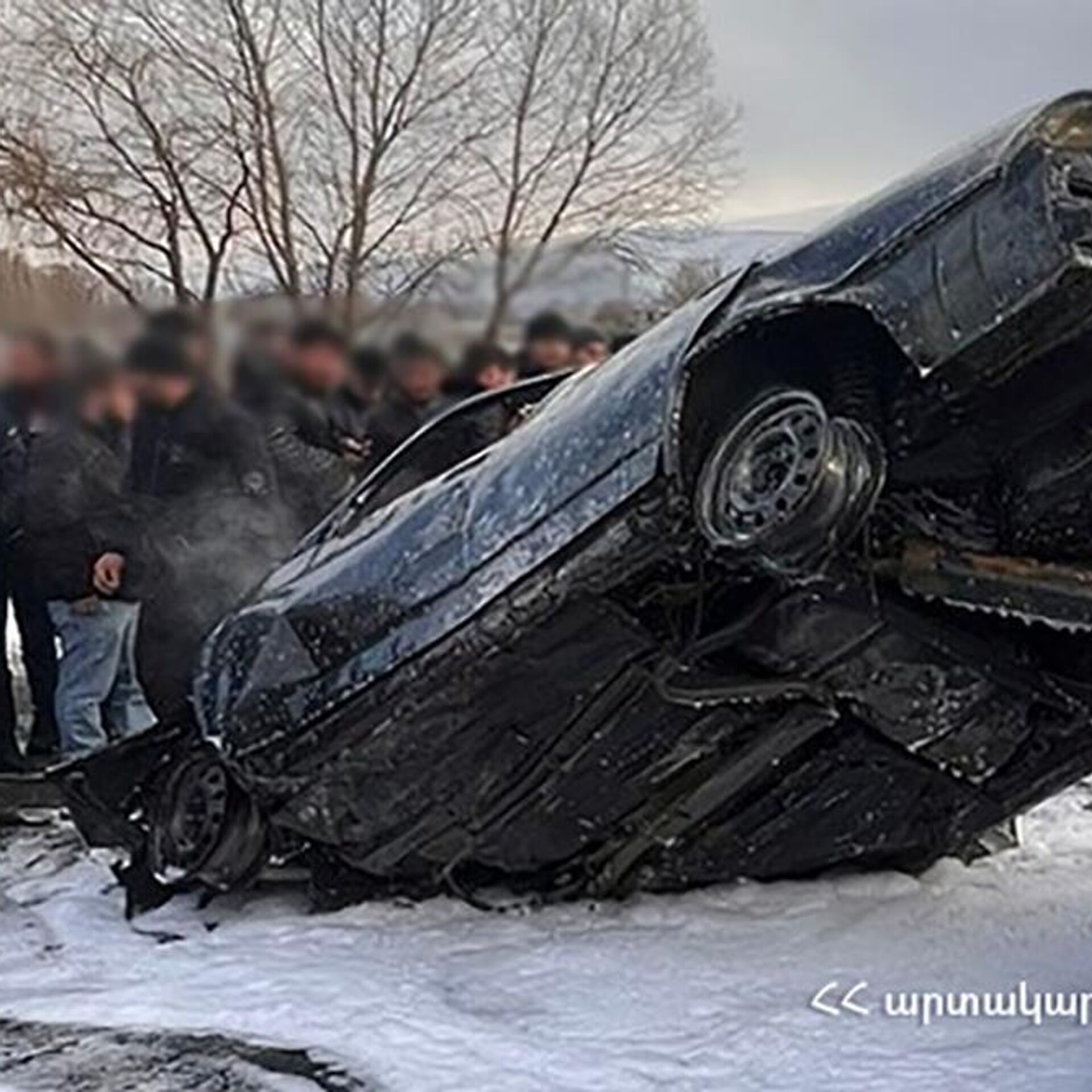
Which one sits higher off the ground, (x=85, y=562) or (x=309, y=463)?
(x=309, y=463)

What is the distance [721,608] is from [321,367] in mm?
2626

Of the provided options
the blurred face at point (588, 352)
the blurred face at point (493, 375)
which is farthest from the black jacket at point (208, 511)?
the blurred face at point (588, 352)

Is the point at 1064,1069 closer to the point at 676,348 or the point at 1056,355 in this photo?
the point at 1056,355

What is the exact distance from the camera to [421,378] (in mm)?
6164

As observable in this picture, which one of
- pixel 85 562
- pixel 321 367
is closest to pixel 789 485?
pixel 321 367

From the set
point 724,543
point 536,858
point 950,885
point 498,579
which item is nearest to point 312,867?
point 536,858

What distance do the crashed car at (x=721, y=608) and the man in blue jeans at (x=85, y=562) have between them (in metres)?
1.70

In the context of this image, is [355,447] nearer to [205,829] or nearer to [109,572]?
[109,572]

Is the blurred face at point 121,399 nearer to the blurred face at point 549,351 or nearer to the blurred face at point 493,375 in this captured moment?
the blurred face at point 493,375

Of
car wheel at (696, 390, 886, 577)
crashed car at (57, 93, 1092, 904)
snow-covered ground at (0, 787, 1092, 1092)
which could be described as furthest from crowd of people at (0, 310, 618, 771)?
car wheel at (696, 390, 886, 577)

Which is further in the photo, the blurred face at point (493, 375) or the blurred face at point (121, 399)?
the blurred face at point (493, 375)

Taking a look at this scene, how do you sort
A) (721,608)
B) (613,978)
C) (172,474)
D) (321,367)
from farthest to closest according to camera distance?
1. (172,474)
2. (321,367)
3. (613,978)
4. (721,608)

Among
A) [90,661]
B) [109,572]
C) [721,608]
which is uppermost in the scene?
[109,572]

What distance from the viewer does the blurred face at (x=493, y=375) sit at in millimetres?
6055
